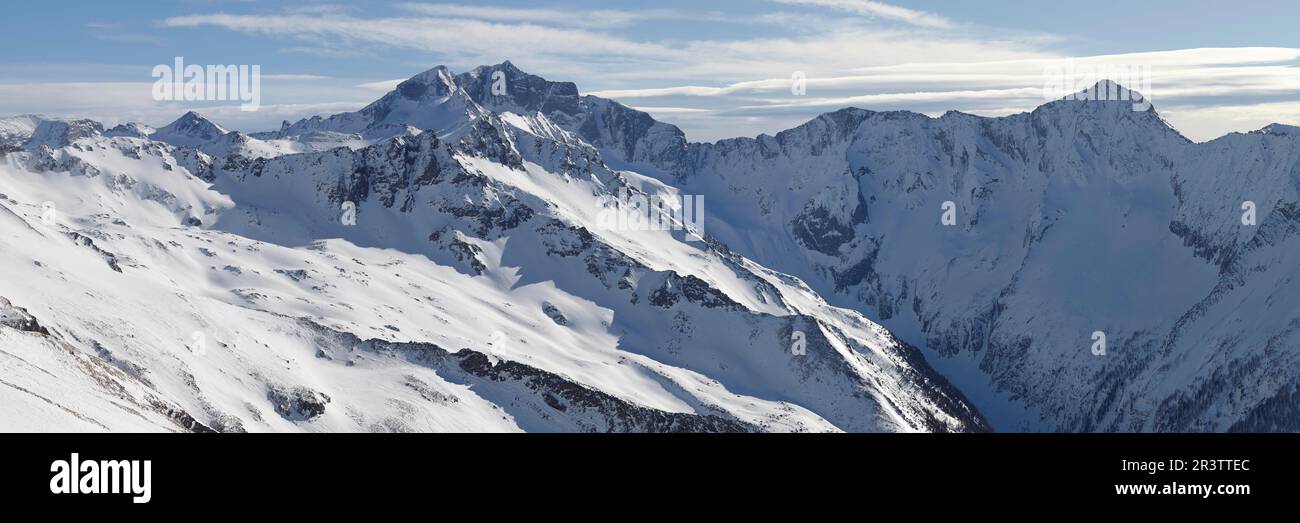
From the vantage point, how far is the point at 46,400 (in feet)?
351
